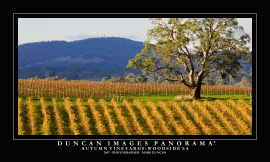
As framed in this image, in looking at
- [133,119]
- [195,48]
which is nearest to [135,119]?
[133,119]

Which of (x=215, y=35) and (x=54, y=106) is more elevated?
(x=215, y=35)

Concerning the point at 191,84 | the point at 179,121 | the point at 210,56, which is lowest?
the point at 179,121

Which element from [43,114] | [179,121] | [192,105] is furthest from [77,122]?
[192,105]

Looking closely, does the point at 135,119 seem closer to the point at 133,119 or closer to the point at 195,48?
the point at 133,119

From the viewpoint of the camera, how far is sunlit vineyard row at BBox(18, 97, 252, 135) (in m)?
27.8

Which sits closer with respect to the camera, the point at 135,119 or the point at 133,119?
the point at 135,119

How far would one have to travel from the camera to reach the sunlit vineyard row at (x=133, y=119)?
27.8 m

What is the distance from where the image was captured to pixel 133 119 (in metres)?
30.8

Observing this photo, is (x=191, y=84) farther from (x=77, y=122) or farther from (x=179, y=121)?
(x=77, y=122)

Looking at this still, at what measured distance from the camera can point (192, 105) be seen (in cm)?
3669
